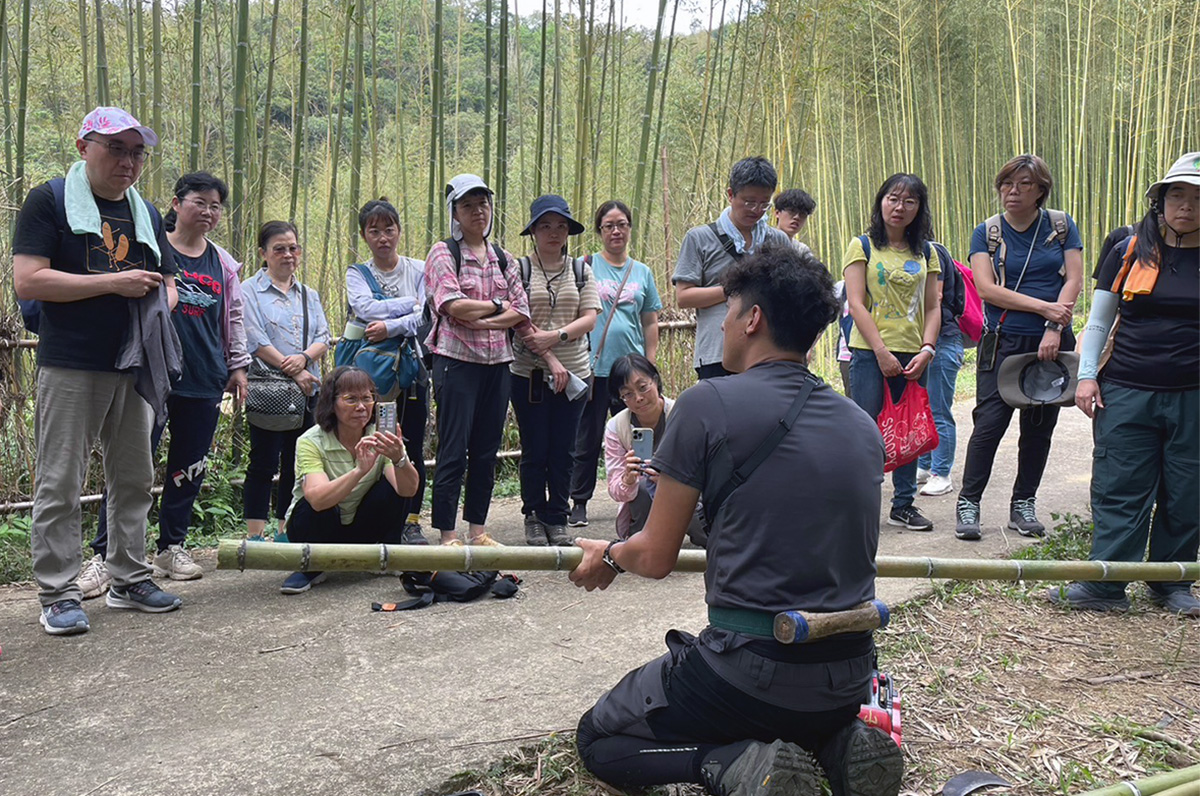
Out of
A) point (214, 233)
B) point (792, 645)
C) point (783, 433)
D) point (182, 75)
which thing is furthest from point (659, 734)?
point (182, 75)

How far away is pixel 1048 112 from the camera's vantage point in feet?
35.1

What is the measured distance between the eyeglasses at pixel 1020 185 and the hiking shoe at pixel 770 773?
340 centimetres

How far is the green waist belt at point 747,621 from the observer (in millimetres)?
2215

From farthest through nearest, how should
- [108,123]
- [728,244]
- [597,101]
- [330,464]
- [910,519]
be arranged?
[597,101] < [910,519] < [728,244] < [330,464] < [108,123]

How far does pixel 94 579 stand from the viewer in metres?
3.98

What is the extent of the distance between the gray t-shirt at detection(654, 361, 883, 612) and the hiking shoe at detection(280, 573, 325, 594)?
229 cm

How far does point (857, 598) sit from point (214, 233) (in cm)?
434

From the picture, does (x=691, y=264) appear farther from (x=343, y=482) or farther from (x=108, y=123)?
(x=108, y=123)

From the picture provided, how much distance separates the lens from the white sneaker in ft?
19.0

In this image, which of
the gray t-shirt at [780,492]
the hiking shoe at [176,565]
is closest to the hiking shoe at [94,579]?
the hiking shoe at [176,565]

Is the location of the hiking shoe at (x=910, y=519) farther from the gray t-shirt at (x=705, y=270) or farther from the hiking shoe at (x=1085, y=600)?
the gray t-shirt at (x=705, y=270)

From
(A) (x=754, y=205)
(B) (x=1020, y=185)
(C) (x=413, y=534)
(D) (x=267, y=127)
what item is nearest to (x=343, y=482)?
(C) (x=413, y=534)

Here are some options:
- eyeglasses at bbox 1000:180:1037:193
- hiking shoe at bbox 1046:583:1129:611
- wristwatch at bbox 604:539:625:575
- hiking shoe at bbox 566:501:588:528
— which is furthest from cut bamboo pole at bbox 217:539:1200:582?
hiking shoe at bbox 566:501:588:528

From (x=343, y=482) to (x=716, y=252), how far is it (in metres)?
2.02
